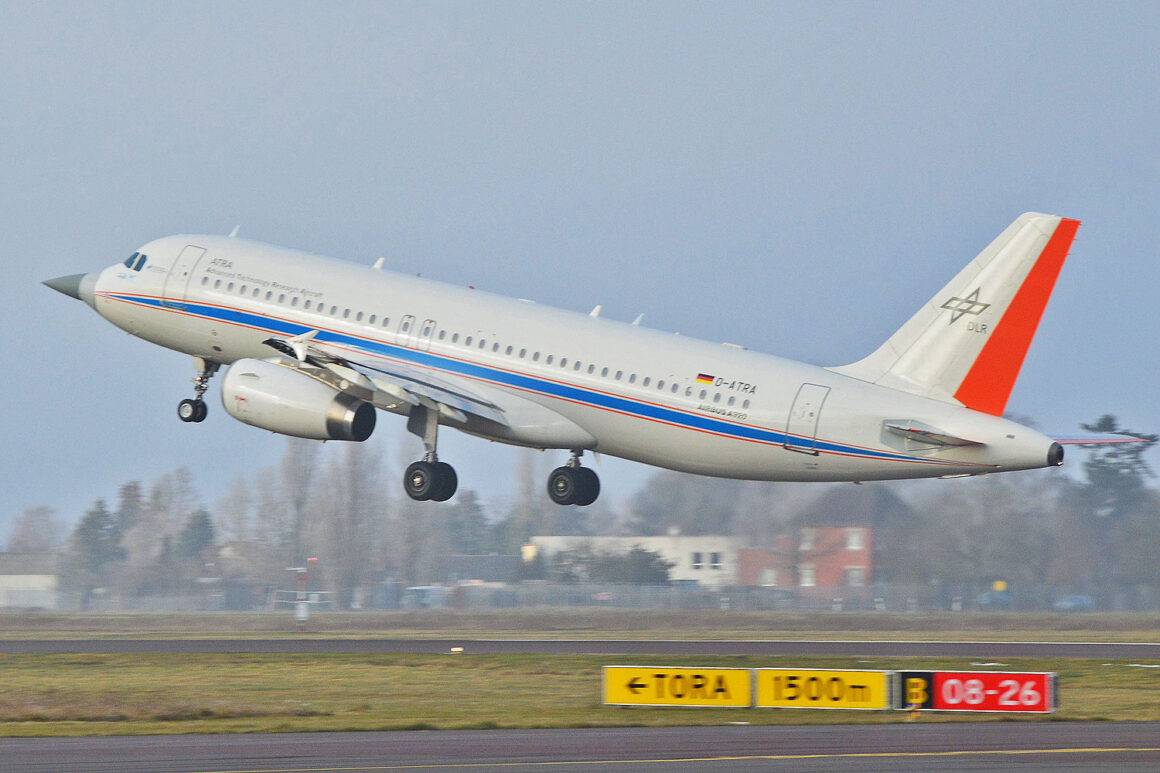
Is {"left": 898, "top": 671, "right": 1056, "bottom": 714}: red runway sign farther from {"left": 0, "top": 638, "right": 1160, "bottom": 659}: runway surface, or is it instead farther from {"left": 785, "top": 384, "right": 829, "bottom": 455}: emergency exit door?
{"left": 0, "top": 638, "right": 1160, "bottom": 659}: runway surface

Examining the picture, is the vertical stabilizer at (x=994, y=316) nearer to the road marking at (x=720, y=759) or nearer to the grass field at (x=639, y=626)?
the grass field at (x=639, y=626)

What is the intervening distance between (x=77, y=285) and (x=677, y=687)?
106 ft

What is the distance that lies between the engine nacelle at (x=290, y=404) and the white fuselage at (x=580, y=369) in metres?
1.85

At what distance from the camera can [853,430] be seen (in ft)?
136

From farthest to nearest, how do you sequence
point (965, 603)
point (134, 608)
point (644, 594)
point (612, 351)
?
1. point (134, 608)
2. point (644, 594)
3. point (965, 603)
4. point (612, 351)

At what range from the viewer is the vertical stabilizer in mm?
40469

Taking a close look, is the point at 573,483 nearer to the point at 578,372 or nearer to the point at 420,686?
the point at 578,372

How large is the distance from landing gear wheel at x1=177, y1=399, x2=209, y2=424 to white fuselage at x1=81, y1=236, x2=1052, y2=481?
1.71 metres

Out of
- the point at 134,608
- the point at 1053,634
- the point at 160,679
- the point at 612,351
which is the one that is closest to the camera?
the point at 160,679

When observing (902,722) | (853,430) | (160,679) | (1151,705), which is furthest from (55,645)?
(1151,705)

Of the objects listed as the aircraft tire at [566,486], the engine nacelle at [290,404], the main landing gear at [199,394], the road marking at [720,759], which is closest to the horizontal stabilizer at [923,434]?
the aircraft tire at [566,486]

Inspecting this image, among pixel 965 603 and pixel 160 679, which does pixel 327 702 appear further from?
pixel 965 603

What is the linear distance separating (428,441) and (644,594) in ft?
76.3

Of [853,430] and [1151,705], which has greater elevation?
[853,430]
